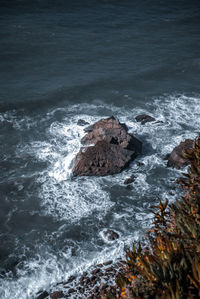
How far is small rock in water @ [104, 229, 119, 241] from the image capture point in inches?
436

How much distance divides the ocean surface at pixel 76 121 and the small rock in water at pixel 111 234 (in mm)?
195

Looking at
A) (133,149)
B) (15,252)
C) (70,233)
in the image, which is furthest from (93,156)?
(15,252)

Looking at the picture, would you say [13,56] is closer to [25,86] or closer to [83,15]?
[25,86]

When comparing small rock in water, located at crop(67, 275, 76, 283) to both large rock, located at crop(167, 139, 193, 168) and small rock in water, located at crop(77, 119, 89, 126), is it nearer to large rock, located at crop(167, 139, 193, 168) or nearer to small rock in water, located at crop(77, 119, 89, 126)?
large rock, located at crop(167, 139, 193, 168)

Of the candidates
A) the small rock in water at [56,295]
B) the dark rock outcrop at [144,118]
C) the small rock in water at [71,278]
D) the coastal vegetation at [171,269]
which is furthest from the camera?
the dark rock outcrop at [144,118]

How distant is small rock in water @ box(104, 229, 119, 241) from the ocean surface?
7.7 inches

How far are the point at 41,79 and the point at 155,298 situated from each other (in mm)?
24318

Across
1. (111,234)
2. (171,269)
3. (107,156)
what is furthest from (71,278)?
(107,156)

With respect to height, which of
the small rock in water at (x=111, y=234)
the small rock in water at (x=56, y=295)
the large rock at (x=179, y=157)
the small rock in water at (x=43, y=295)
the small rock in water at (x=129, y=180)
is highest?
the large rock at (x=179, y=157)

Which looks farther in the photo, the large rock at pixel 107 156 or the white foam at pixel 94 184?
the large rock at pixel 107 156

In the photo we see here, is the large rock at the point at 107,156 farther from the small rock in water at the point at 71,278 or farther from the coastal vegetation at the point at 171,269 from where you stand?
the coastal vegetation at the point at 171,269

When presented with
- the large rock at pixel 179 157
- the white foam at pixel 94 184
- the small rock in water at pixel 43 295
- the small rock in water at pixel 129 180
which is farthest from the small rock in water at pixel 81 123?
the small rock in water at pixel 43 295

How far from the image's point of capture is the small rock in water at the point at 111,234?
1106 centimetres

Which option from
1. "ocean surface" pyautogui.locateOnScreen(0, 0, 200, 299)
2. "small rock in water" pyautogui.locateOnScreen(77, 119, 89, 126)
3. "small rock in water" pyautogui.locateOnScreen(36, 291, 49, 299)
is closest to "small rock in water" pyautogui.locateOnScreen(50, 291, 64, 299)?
"small rock in water" pyautogui.locateOnScreen(36, 291, 49, 299)
